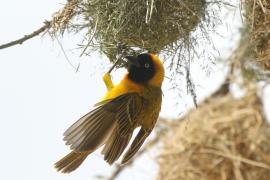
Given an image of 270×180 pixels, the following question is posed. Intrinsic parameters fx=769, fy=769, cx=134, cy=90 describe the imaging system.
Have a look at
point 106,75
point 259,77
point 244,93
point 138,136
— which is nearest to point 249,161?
point 244,93

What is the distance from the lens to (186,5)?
2.38 m

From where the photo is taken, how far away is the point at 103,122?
2631mm

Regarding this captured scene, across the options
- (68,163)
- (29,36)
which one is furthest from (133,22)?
(68,163)

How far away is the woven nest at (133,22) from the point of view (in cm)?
239

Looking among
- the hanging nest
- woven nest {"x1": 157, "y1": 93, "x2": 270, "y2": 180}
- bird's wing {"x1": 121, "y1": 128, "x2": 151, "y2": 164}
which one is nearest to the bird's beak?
bird's wing {"x1": 121, "y1": 128, "x2": 151, "y2": 164}

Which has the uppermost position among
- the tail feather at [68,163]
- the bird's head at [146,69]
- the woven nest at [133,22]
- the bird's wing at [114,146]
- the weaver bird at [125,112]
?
the woven nest at [133,22]

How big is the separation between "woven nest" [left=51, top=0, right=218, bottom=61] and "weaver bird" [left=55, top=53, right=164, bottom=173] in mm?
127

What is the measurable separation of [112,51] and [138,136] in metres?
0.44

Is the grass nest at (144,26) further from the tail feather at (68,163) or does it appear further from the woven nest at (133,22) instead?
the tail feather at (68,163)

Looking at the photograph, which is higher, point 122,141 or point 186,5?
point 186,5

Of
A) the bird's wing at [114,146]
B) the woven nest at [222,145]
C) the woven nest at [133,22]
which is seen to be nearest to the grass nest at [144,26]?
the woven nest at [133,22]

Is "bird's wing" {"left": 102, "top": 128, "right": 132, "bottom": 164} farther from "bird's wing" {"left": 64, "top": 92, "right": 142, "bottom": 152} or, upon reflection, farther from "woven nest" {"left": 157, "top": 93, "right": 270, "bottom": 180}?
"woven nest" {"left": 157, "top": 93, "right": 270, "bottom": 180}

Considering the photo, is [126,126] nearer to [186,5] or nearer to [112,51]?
[112,51]

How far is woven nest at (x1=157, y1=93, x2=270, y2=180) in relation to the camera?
424 centimetres
